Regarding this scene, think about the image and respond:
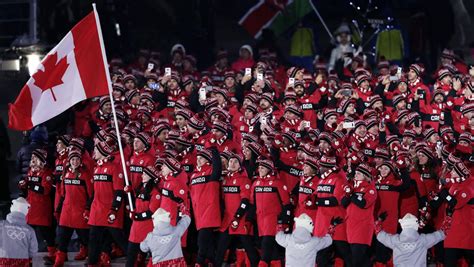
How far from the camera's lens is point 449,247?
24.3 meters

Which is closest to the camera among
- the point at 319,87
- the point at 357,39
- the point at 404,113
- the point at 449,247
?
the point at 449,247

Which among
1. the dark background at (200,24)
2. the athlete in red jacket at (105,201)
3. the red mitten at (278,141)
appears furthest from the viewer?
the dark background at (200,24)

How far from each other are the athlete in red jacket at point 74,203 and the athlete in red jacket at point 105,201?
1.05ft

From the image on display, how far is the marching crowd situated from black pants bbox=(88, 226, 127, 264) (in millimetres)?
22

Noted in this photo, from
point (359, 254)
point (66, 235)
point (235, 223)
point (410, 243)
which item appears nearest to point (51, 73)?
point (66, 235)

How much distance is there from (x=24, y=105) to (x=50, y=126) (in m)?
6.22

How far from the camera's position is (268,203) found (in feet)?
Result: 81.7

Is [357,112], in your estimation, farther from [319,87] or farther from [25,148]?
[25,148]

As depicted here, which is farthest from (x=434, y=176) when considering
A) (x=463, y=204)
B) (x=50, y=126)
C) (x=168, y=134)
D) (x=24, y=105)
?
(x=50, y=126)

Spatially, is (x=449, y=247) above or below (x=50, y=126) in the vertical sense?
below

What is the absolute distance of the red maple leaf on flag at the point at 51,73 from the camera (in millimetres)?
24734

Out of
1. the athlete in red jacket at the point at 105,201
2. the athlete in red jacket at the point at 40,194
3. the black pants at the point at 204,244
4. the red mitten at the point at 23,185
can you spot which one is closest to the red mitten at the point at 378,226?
the black pants at the point at 204,244

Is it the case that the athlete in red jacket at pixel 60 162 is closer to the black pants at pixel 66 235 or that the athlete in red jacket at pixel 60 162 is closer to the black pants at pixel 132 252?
the black pants at pixel 66 235

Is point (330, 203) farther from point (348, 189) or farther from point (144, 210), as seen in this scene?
point (144, 210)
